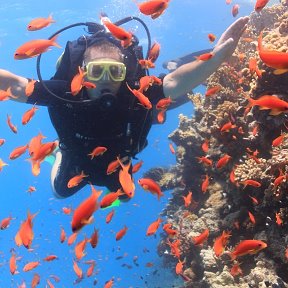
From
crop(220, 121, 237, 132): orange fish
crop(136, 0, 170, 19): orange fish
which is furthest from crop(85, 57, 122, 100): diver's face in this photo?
crop(220, 121, 237, 132): orange fish

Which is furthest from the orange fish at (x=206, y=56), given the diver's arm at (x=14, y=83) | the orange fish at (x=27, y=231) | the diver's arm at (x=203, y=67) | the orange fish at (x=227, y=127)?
the orange fish at (x=27, y=231)

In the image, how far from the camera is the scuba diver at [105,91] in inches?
231

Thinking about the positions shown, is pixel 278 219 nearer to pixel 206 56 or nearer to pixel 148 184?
pixel 148 184

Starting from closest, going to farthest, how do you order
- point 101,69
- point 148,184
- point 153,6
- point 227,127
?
1. point 153,6
2. point 148,184
3. point 101,69
4. point 227,127

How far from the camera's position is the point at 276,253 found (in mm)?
5184

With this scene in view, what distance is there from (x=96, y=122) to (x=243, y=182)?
9.08ft

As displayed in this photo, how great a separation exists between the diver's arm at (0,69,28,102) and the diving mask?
1.17m

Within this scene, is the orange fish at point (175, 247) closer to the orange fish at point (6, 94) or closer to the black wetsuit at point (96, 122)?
the black wetsuit at point (96, 122)

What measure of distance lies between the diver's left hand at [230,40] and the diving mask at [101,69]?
1.68 metres

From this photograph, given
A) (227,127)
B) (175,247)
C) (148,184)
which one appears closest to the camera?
(148,184)

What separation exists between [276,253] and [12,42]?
51670mm

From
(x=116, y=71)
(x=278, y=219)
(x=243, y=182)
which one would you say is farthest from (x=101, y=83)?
(x=278, y=219)

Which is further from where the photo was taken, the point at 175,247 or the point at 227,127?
the point at 175,247

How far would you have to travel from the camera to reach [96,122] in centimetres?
624
